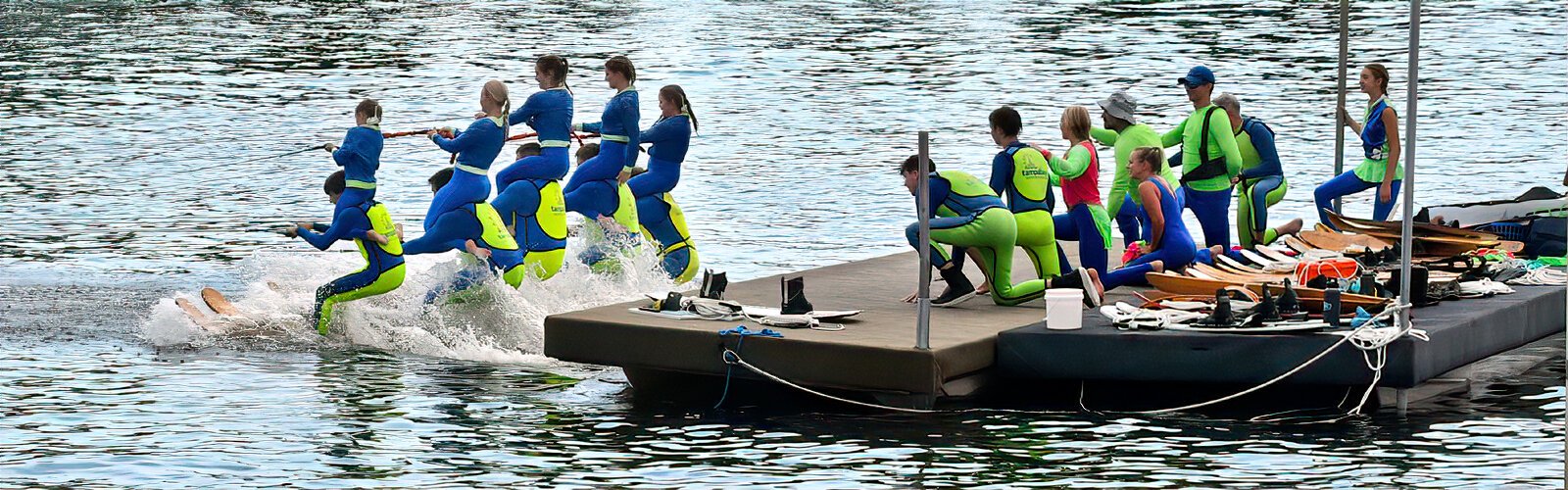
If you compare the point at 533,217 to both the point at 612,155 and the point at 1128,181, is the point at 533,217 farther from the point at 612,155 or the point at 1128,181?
the point at 1128,181

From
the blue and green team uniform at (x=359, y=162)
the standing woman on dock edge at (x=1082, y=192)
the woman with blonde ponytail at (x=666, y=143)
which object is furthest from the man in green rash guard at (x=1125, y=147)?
the blue and green team uniform at (x=359, y=162)

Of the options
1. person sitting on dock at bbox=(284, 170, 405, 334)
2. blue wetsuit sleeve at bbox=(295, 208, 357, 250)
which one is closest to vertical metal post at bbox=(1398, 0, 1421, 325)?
person sitting on dock at bbox=(284, 170, 405, 334)

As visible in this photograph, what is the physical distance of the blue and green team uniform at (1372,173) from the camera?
15.0 metres

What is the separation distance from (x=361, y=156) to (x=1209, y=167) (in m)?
5.37

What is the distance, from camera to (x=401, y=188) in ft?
90.4

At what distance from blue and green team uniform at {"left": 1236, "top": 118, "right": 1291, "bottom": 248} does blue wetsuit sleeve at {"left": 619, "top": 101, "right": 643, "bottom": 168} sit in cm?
406

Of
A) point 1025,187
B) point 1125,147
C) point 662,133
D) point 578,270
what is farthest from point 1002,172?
point 578,270

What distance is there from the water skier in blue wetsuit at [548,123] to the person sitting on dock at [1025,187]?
3311 millimetres

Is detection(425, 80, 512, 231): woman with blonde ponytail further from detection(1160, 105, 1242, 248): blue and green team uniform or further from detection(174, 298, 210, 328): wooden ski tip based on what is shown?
detection(1160, 105, 1242, 248): blue and green team uniform

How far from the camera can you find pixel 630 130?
1523 cm

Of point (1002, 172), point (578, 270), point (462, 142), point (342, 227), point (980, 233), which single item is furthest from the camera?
point (578, 270)

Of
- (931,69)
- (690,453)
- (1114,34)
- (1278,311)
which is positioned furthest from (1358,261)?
(1114,34)

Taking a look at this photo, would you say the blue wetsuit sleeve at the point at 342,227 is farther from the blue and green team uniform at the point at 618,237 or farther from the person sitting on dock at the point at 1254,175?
the person sitting on dock at the point at 1254,175

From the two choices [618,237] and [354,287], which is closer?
[354,287]
